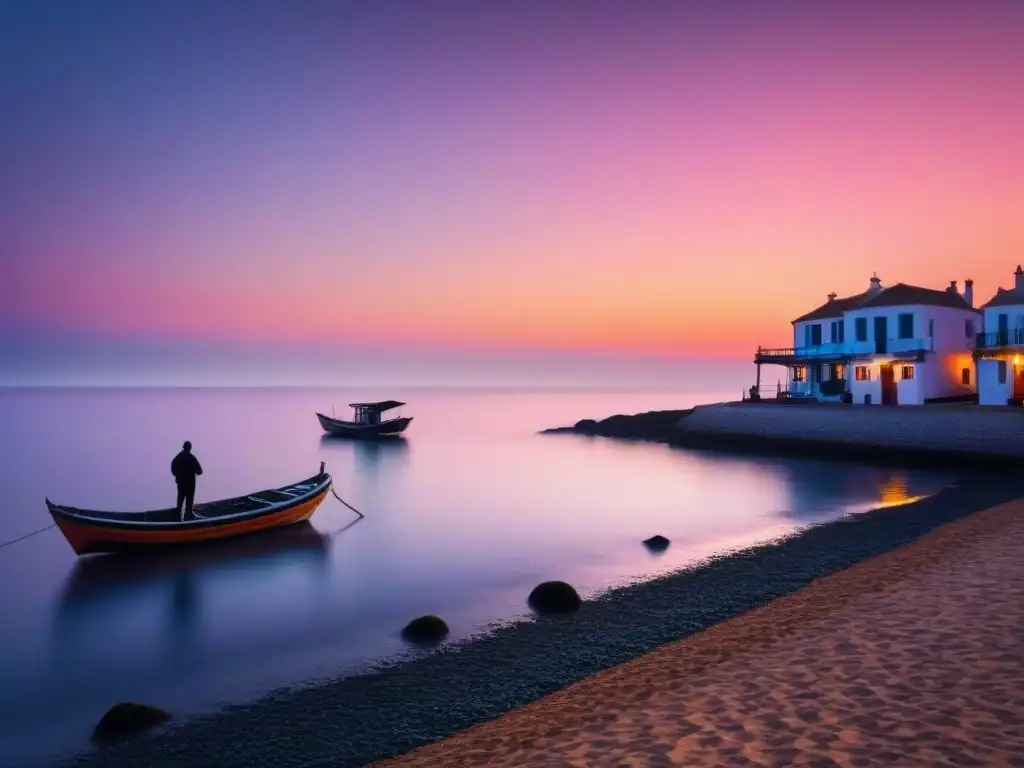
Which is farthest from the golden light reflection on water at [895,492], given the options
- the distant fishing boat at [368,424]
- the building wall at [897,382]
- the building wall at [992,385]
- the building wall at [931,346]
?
the distant fishing boat at [368,424]

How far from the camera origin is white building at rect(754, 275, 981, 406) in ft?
151

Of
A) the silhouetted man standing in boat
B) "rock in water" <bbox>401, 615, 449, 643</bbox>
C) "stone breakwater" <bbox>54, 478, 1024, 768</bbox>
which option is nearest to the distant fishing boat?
the silhouetted man standing in boat

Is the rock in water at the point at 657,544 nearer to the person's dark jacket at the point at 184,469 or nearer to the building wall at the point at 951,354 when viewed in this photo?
the person's dark jacket at the point at 184,469

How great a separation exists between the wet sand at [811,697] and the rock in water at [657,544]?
9856mm

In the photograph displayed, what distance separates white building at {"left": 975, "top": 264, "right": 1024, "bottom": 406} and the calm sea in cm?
1151

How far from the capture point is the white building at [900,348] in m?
46.1

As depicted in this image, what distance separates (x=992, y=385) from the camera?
42.5 m

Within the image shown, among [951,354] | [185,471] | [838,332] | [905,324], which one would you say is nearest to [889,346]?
[905,324]

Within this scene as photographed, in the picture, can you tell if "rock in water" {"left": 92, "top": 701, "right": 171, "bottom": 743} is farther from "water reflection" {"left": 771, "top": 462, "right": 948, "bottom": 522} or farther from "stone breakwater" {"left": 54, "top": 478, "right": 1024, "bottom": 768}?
"water reflection" {"left": 771, "top": 462, "right": 948, "bottom": 522}

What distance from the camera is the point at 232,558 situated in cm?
2041

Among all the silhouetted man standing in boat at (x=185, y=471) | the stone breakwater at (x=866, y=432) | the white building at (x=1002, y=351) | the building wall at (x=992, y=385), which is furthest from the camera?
the building wall at (x=992, y=385)

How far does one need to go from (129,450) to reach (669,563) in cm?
5434

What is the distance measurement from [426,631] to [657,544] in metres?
10.7

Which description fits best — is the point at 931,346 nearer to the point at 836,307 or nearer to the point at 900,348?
the point at 900,348
